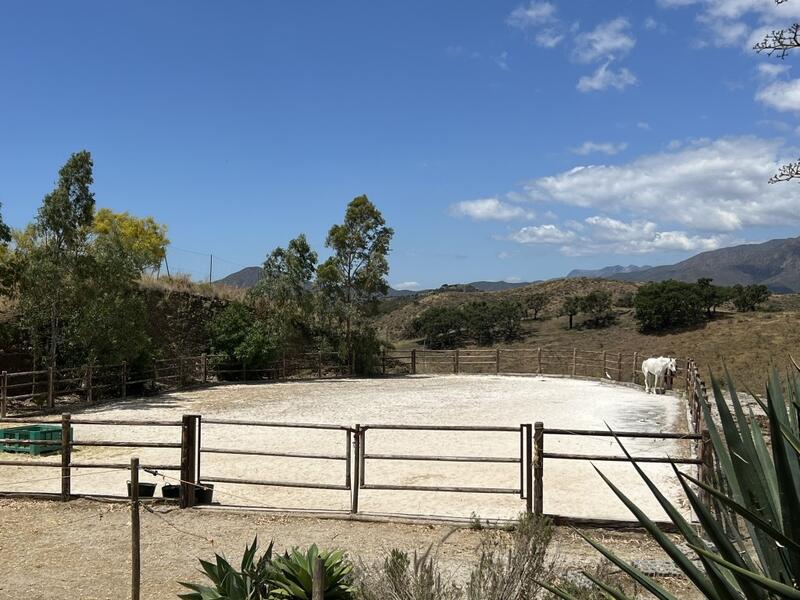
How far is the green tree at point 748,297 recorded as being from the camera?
45.0 metres

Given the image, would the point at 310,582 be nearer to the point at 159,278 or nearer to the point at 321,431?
the point at 321,431

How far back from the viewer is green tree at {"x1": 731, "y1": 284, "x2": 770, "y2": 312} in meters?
45.0

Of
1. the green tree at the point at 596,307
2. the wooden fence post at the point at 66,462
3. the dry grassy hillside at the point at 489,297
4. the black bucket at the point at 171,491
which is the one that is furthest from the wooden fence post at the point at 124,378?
the dry grassy hillside at the point at 489,297

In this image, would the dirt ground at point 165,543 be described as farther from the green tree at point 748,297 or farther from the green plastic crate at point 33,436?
the green tree at point 748,297

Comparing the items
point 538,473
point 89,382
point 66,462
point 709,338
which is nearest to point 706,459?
point 538,473

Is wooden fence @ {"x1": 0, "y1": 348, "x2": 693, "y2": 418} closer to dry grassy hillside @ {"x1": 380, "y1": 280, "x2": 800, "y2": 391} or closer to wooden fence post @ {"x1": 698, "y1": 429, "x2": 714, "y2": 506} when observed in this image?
dry grassy hillside @ {"x1": 380, "y1": 280, "x2": 800, "y2": 391}

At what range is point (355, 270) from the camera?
29.2 metres

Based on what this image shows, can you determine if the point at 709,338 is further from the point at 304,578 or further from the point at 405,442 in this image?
the point at 304,578

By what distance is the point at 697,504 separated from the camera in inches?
73.9

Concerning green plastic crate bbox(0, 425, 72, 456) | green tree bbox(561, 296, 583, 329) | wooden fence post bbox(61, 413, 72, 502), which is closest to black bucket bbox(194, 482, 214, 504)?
wooden fence post bbox(61, 413, 72, 502)

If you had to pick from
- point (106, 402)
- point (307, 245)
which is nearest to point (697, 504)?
point (106, 402)

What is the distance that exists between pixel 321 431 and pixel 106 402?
7.90 m

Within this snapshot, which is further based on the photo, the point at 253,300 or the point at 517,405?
the point at 253,300

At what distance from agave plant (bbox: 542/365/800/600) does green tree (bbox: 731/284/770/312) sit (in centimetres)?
4787
